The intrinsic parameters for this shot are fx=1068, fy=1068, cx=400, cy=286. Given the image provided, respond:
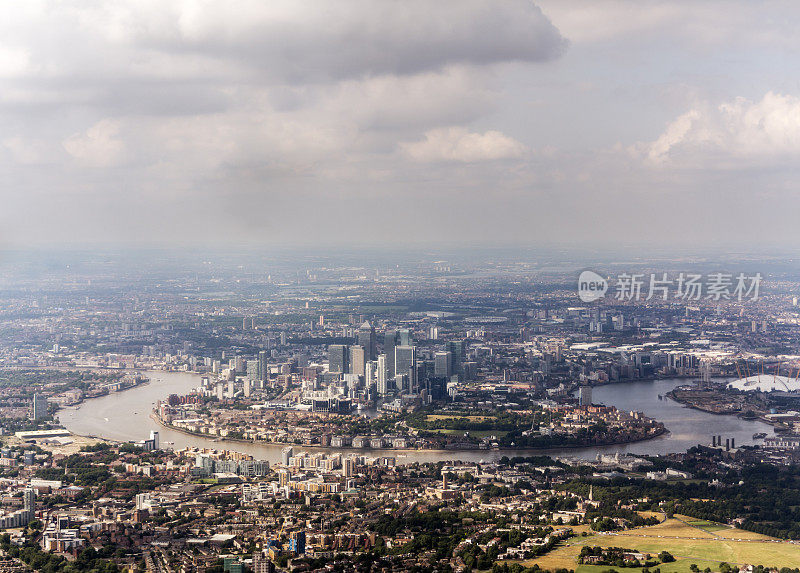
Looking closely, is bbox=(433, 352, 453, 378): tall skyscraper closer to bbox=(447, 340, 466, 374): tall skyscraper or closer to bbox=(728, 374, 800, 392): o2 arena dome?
bbox=(447, 340, 466, 374): tall skyscraper

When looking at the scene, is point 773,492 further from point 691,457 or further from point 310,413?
point 310,413

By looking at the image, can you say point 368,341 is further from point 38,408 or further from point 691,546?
point 691,546

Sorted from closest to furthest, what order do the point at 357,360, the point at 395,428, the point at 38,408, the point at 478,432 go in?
the point at 478,432 < the point at 395,428 < the point at 38,408 < the point at 357,360

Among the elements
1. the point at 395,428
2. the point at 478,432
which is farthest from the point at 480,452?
the point at 395,428

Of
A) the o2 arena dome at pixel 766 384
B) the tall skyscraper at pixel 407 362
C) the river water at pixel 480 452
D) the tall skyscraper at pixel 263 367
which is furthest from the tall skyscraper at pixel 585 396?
the tall skyscraper at pixel 263 367

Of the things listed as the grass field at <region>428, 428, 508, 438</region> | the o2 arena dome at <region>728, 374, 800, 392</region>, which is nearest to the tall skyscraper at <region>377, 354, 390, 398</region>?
the grass field at <region>428, 428, 508, 438</region>
